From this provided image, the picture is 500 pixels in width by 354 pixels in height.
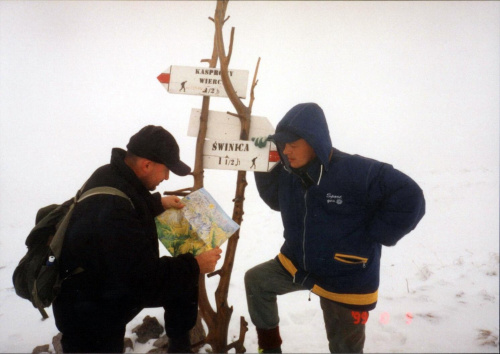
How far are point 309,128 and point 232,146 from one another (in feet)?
2.07

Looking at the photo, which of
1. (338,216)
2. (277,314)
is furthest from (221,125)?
(277,314)

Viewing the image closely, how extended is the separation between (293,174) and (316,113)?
52 centimetres

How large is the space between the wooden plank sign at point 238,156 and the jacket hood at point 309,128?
6.1 inches

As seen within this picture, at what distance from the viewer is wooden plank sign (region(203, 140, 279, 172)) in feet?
8.00

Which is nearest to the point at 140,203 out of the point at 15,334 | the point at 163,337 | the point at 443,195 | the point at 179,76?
the point at 179,76

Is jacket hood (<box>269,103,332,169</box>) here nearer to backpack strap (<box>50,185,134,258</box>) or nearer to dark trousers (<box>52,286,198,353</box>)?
backpack strap (<box>50,185,134,258</box>)

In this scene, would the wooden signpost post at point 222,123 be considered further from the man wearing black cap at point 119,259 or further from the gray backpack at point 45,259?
the gray backpack at point 45,259

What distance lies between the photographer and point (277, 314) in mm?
2547

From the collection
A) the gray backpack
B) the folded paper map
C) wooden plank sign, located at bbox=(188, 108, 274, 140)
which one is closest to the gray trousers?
the folded paper map

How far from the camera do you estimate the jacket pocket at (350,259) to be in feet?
7.41

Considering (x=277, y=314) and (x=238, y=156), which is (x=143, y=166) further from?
(x=277, y=314)

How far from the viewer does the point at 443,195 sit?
8.98 m

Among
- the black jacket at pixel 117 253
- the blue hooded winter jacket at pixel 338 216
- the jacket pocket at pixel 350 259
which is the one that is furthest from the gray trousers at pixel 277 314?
the black jacket at pixel 117 253

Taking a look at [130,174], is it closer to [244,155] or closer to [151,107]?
[244,155]
